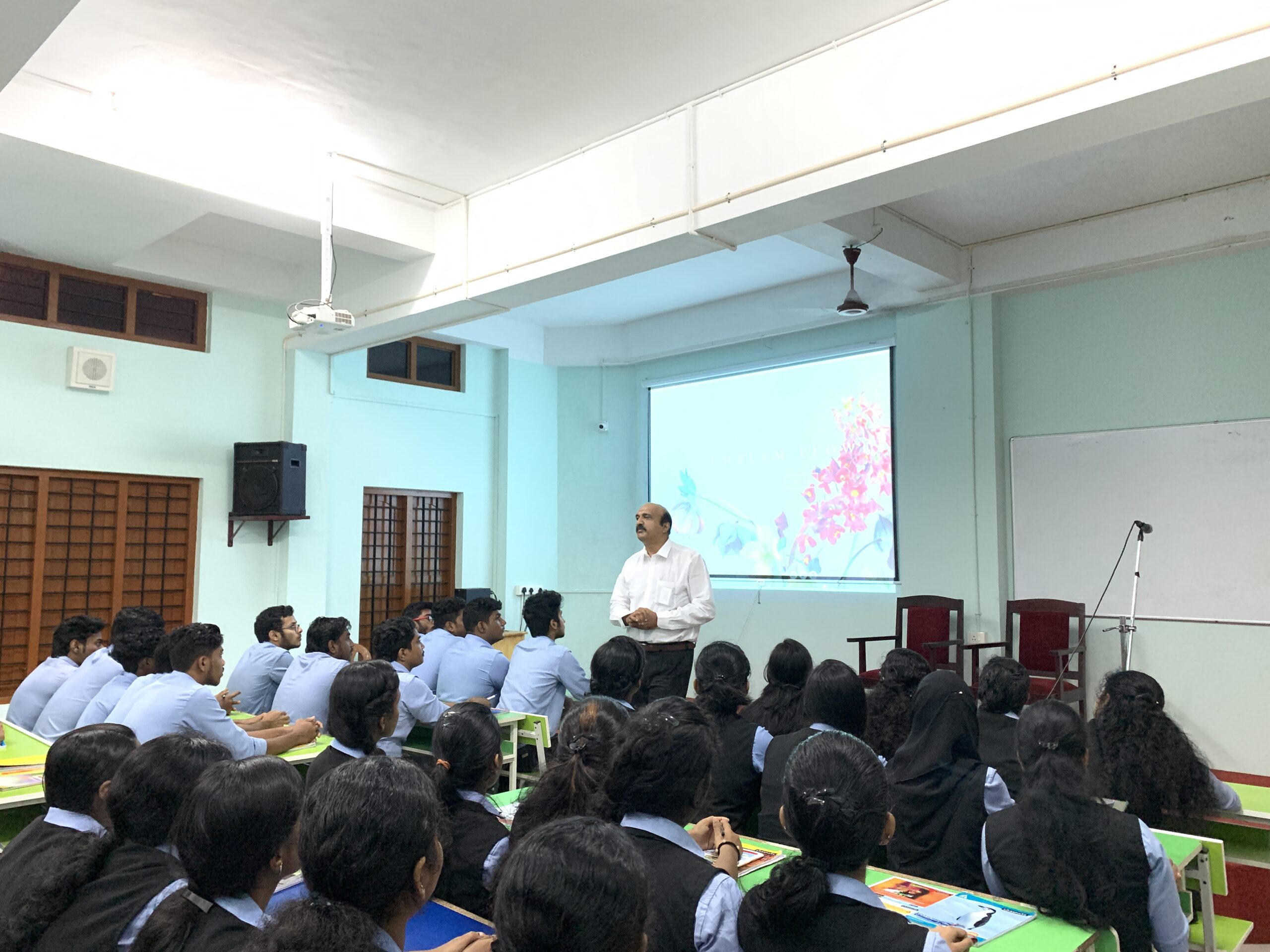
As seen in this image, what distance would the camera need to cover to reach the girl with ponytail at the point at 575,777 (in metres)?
2.05

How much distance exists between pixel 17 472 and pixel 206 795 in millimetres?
5535

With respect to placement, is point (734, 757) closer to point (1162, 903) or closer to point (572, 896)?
point (1162, 903)

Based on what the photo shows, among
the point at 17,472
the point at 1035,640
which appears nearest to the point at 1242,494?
the point at 1035,640

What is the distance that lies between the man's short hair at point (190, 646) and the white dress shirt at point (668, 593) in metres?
1.90

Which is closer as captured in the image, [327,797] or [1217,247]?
[327,797]

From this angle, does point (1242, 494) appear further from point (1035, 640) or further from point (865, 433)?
point (865, 433)

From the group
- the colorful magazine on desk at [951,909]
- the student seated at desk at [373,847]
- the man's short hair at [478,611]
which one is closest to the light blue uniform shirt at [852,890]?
the colorful magazine on desk at [951,909]

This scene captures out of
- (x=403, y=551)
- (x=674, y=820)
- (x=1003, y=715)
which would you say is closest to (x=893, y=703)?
(x=1003, y=715)

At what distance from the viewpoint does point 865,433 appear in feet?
23.6

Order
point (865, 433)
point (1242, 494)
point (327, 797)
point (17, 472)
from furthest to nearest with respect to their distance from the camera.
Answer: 1. point (865, 433)
2. point (17, 472)
3. point (1242, 494)
4. point (327, 797)

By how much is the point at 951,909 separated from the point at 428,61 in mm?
3913

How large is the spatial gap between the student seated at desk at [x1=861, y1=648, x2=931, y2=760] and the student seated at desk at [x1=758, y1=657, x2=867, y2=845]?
462 millimetres

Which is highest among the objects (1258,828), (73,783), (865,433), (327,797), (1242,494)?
(865,433)

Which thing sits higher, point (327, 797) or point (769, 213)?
point (769, 213)
